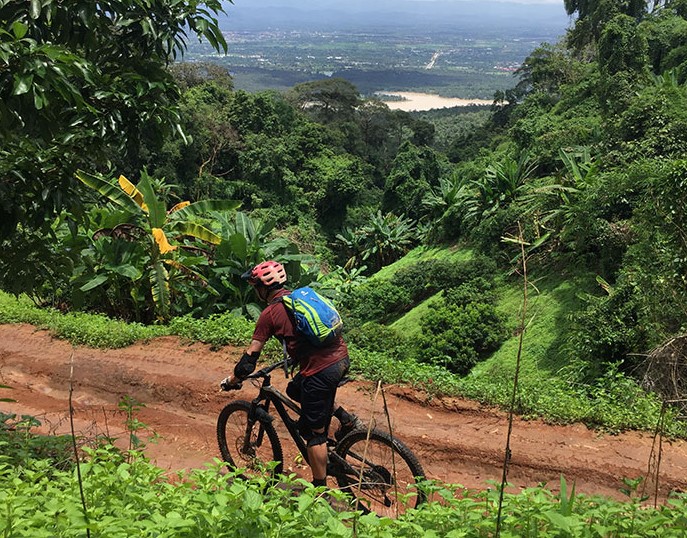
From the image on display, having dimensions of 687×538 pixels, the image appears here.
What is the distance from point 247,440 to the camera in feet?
14.5

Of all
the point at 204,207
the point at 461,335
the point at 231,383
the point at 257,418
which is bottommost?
the point at 461,335

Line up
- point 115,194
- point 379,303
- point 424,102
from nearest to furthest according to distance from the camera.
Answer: point 115,194
point 379,303
point 424,102

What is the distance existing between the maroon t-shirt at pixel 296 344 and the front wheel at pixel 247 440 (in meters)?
0.75

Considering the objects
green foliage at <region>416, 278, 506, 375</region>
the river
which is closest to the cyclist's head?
green foliage at <region>416, 278, 506, 375</region>

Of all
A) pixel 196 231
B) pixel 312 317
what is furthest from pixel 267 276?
pixel 196 231

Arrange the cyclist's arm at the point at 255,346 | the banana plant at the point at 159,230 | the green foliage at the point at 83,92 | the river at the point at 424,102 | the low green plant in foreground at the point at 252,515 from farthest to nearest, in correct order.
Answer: the river at the point at 424,102 → the banana plant at the point at 159,230 → the cyclist's arm at the point at 255,346 → the green foliage at the point at 83,92 → the low green plant in foreground at the point at 252,515

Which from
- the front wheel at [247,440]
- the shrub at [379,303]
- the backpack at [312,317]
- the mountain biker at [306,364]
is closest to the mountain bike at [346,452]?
the front wheel at [247,440]

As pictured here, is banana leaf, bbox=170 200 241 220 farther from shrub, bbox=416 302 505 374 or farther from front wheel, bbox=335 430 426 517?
front wheel, bbox=335 430 426 517

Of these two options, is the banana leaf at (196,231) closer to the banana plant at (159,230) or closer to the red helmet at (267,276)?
the banana plant at (159,230)

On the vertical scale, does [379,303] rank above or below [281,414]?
below

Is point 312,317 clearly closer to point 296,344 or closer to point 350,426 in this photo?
point 296,344

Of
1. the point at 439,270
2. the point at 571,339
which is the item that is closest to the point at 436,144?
the point at 439,270

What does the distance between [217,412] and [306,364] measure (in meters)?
2.32

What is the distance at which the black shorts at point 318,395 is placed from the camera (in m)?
3.74
